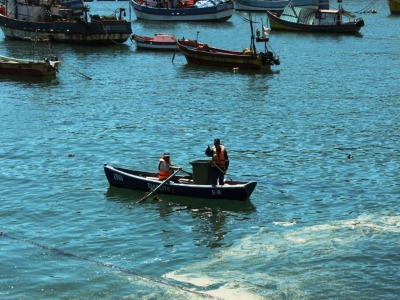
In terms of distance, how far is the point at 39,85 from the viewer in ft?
170

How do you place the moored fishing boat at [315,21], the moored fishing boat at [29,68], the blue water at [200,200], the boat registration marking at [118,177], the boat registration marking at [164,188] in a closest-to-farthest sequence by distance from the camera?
the blue water at [200,200] → the boat registration marking at [164,188] → the boat registration marking at [118,177] → the moored fishing boat at [29,68] → the moored fishing boat at [315,21]

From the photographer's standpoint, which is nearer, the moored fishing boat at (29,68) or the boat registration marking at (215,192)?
the boat registration marking at (215,192)

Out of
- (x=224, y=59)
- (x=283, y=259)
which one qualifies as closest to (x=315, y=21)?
(x=224, y=59)

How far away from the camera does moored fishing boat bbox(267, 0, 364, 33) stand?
85.4 metres

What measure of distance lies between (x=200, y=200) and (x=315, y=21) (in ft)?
210

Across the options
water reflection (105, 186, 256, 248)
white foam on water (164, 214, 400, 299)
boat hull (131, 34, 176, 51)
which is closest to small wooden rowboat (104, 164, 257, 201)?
water reflection (105, 186, 256, 248)

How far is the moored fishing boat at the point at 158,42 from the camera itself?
70.1 meters

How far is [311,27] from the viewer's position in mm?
86625

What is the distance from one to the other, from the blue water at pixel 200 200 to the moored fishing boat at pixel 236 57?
125 cm

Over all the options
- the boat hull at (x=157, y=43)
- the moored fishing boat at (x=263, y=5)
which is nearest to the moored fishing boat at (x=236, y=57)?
the boat hull at (x=157, y=43)

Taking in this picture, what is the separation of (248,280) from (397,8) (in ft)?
316

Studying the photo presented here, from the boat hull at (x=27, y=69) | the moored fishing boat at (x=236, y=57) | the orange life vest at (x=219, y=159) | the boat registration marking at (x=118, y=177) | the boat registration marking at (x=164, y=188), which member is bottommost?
the boat registration marking at (x=164, y=188)

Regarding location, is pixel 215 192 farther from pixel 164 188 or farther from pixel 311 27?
pixel 311 27

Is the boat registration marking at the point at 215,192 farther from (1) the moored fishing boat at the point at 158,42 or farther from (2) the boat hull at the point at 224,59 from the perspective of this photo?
(1) the moored fishing boat at the point at 158,42
